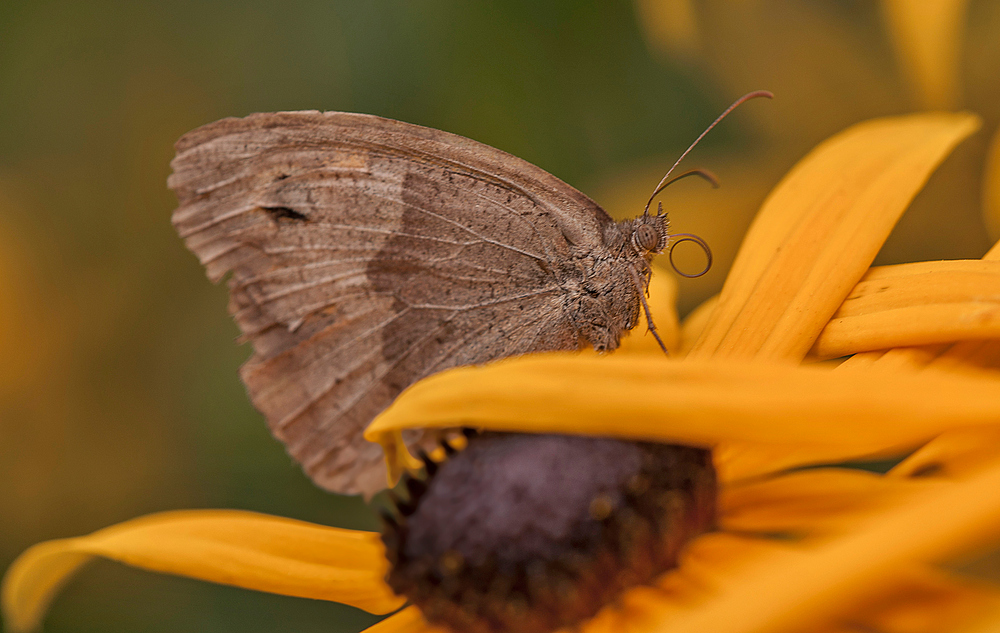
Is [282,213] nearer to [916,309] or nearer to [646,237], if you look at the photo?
[646,237]

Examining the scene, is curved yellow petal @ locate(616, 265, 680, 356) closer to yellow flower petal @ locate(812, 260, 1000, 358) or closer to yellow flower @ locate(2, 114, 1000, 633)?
yellow flower @ locate(2, 114, 1000, 633)

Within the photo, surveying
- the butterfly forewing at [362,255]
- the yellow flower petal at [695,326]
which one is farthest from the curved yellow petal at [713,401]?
the butterfly forewing at [362,255]

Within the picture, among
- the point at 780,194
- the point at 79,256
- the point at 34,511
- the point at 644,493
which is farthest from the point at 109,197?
the point at 644,493

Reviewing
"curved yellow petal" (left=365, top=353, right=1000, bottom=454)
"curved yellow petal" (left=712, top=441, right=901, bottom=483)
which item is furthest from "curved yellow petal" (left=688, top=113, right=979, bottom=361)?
"curved yellow petal" (left=365, top=353, right=1000, bottom=454)

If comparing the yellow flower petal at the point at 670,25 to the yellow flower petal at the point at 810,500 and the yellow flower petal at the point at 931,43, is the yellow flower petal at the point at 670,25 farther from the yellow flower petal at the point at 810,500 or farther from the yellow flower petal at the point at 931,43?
the yellow flower petal at the point at 810,500

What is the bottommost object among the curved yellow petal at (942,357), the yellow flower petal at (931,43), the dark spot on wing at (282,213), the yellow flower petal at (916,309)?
the curved yellow petal at (942,357)

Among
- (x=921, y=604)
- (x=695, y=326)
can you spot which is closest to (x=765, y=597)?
(x=921, y=604)
